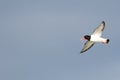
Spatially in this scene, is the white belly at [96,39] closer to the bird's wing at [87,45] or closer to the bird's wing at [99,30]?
the bird's wing at [99,30]

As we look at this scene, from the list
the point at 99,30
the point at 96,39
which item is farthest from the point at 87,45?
the point at 99,30

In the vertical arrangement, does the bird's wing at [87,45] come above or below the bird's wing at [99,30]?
below

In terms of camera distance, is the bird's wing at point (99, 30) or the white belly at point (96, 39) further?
the bird's wing at point (99, 30)

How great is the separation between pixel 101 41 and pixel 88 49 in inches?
168

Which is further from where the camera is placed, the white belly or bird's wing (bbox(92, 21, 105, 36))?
bird's wing (bbox(92, 21, 105, 36))

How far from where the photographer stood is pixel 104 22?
282 ft

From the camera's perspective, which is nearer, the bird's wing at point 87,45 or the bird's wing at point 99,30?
the bird's wing at point 99,30

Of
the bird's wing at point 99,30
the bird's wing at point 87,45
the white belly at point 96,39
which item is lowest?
the bird's wing at point 87,45

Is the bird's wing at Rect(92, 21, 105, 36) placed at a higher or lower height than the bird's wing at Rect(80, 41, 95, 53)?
higher

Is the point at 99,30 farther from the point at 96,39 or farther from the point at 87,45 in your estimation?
the point at 87,45

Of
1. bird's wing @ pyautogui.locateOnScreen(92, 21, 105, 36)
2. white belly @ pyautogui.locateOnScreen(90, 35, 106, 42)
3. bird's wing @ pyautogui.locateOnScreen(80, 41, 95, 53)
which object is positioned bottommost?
bird's wing @ pyautogui.locateOnScreen(80, 41, 95, 53)

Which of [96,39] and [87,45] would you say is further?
Answer: [87,45]

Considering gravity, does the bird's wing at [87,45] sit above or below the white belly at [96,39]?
below

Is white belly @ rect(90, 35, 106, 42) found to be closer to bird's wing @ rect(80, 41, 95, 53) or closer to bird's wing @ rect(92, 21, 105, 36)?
bird's wing @ rect(92, 21, 105, 36)
